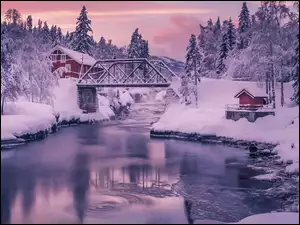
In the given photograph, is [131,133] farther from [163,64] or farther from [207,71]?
[207,71]

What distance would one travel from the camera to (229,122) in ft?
126

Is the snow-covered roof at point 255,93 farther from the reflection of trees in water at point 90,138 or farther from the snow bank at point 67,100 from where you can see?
the snow bank at point 67,100

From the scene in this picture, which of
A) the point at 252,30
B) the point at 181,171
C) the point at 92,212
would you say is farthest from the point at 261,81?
the point at 92,212

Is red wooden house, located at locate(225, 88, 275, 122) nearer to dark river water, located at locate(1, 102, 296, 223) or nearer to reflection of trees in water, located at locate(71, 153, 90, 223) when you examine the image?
dark river water, located at locate(1, 102, 296, 223)

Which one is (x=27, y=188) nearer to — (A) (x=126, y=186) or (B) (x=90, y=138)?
(A) (x=126, y=186)

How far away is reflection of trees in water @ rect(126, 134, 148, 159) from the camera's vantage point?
30681mm

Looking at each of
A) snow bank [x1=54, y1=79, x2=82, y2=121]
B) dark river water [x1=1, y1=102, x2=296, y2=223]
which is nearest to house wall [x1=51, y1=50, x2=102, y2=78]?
snow bank [x1=54, y1=79, x2=82, y2=121]

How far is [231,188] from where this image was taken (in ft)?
66.8

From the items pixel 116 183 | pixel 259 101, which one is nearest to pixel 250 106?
pixel 259 101

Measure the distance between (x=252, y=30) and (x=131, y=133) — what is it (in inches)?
681

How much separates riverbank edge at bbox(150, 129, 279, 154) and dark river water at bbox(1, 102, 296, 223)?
1.47 metres

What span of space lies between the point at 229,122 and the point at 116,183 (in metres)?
20.2

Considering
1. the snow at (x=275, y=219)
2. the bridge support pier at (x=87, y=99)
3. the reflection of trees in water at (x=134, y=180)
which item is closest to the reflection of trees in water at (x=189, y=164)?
the reflection of trees in water at (x=134, y=180)

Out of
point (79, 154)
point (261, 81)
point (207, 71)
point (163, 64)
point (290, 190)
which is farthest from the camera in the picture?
point (207, 71)
